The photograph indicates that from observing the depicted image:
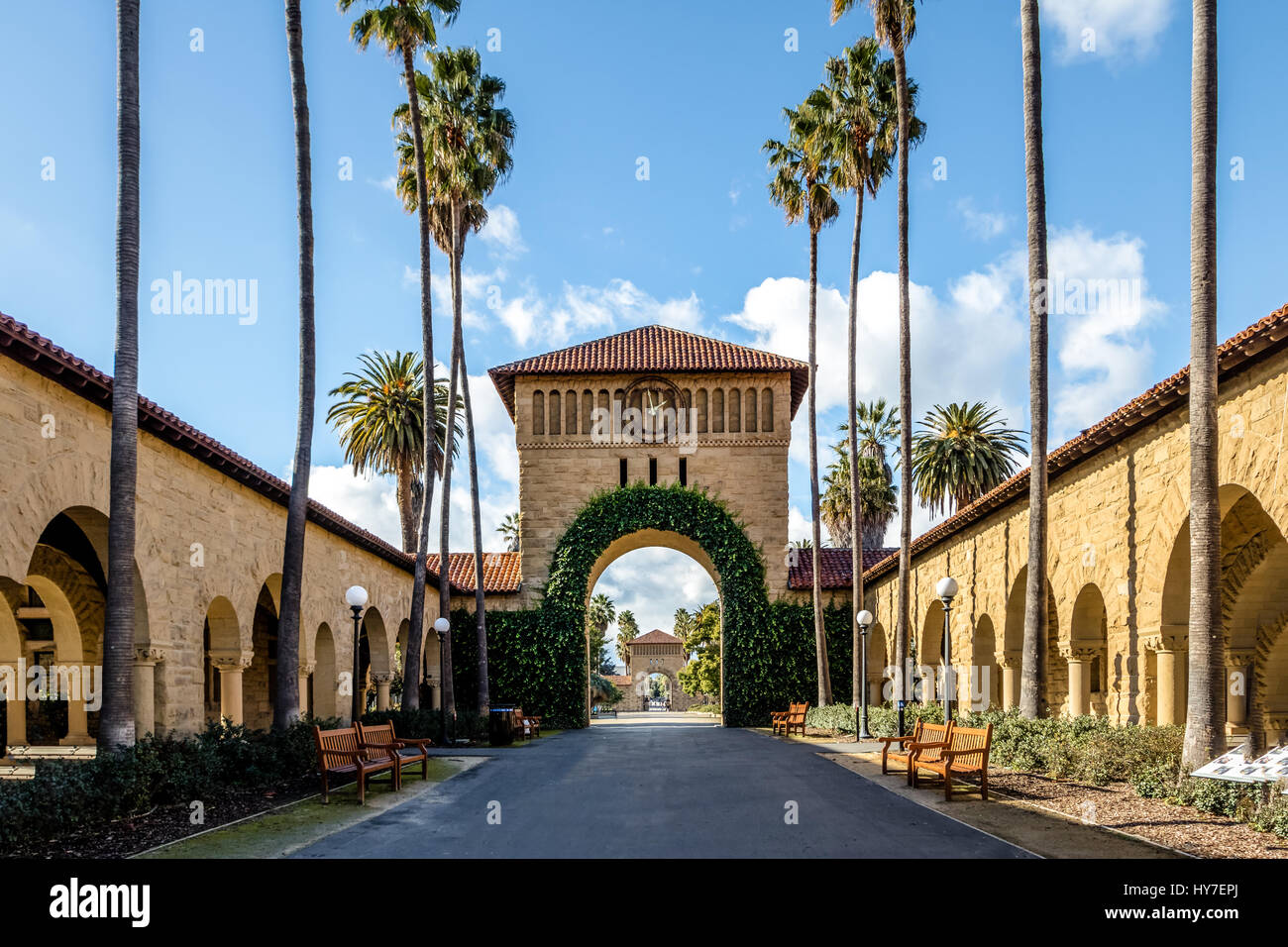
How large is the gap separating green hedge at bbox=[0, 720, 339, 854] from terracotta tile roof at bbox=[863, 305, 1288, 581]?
43.6 ft

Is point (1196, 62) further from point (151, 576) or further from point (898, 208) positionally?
point (151, 576)

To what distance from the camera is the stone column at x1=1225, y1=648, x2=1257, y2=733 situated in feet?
55.2

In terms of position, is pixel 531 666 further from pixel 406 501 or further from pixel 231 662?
pixel 231 662

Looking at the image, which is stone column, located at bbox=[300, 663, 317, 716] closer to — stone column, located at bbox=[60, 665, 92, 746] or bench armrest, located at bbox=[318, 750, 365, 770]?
stone column, located at bbox=[60, 665, 92, 746]

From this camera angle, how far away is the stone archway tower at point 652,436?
121ft

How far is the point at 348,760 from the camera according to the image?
14.5 m

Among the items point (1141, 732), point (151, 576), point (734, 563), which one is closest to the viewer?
point (1141, 732)

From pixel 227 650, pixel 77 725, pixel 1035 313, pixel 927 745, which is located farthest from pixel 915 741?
pixel 77 725

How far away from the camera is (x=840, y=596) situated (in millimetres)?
37781

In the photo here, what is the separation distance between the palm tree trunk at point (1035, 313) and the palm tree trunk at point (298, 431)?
38.8 ft

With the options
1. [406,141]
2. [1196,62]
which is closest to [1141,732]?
[1196,62]

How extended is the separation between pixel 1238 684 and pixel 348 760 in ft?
47.0

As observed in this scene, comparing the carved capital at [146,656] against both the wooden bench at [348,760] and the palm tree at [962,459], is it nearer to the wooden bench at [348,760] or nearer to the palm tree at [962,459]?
the wooden bench at [348,760]
